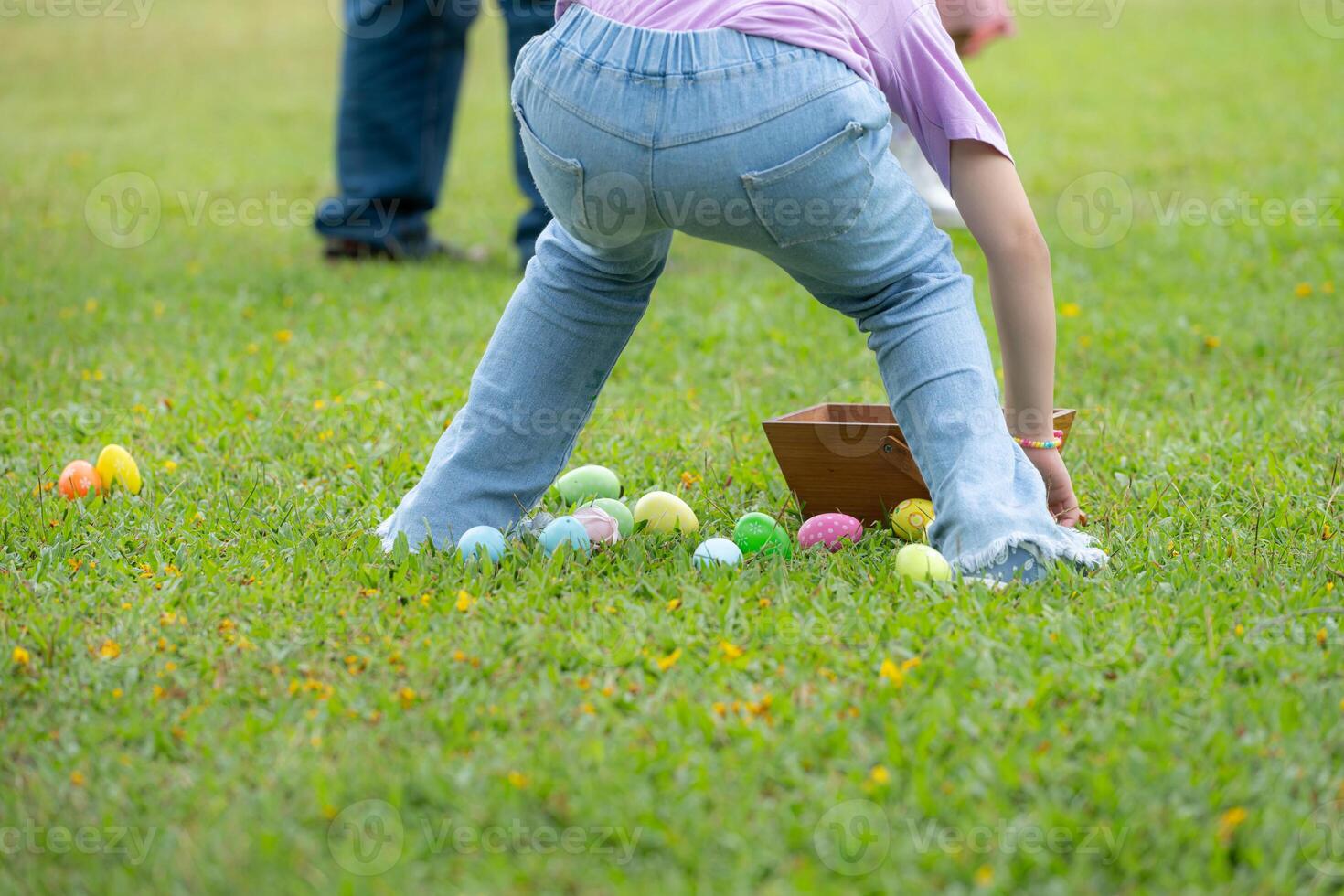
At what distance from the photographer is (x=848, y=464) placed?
2.63 meters

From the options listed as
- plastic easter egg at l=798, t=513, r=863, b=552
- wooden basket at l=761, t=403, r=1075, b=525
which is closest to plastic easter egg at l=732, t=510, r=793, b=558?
plastic easter egg at l=798, t=513, r=863, b=552

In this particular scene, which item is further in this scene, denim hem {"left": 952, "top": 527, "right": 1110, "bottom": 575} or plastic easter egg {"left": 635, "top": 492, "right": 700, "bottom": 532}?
plastic easter egg {"left": 635, "top": 492, "right": 700, "bottom": 532}

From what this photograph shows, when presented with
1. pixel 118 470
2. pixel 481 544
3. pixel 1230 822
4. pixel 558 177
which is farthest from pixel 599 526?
pixel 1230 822

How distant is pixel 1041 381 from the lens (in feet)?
7.59

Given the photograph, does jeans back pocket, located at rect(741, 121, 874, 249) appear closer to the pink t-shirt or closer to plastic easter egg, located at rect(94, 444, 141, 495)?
the pink t-shirt

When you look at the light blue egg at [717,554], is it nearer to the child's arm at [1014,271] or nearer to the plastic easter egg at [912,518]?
the plastic easter egg at [912,518]

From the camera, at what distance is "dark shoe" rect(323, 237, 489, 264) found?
5.22 metres

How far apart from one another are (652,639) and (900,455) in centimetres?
74

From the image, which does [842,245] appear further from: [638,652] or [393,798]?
[393,798]

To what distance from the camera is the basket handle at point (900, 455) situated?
2562 millimetres

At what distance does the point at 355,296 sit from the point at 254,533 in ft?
7.10

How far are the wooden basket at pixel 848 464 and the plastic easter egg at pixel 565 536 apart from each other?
42cm

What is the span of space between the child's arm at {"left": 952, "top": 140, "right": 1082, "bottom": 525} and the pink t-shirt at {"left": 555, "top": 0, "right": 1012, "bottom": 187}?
4cm

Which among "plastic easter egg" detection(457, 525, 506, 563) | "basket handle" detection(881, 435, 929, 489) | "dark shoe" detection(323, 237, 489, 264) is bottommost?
"dark shoe" detection(323, 237, 489, 264)
